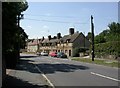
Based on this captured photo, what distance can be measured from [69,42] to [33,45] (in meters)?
68.4

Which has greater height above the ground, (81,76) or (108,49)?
(108,49)

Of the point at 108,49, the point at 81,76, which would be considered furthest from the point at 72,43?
the point at 81,76

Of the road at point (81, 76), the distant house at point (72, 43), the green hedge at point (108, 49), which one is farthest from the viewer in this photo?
the distant house at point (72, 43)

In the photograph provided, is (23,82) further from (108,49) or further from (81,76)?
(108,49)

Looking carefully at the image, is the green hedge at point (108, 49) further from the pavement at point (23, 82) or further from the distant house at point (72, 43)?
the pavement at point (23, 82)

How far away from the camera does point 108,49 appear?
204 feet

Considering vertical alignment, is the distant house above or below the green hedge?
above


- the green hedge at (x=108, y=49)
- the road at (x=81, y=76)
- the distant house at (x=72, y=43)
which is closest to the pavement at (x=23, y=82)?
the road at (x=81, y=76)

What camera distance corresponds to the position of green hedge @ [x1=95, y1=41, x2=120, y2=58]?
184 ft

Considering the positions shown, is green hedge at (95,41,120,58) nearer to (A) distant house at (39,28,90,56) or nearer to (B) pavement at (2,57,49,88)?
(A) distant house at (39,28,90,56)

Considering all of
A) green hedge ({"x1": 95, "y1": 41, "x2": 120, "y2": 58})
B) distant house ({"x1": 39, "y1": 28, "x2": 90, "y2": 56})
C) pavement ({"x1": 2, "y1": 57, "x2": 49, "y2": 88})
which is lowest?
pavement ({"x1": 2, "y1": 57, "x2": 49, "y2": 88})

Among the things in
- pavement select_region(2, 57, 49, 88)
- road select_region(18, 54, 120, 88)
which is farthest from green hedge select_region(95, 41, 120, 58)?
pavement select_region(2, 57, 49, 88)

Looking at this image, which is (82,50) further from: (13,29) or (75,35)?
(13,29)

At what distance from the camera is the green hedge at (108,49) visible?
56.2 meters
